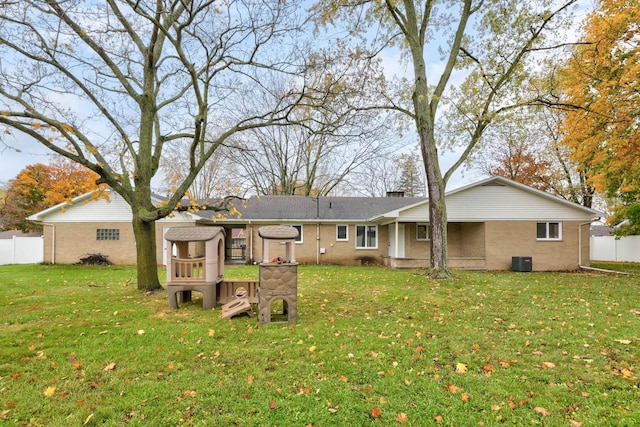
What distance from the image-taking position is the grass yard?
3180 millimetres

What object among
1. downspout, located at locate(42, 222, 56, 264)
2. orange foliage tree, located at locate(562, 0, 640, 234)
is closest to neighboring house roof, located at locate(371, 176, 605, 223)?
orange foliage tree, located at locate(562, 0, 640, 234)

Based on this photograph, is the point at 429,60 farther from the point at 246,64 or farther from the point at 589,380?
the point at 589,380

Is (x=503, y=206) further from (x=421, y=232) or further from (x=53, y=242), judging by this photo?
(x=53, y=242)

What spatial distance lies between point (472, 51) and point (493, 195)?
267 inches

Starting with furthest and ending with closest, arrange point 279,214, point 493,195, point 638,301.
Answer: point 279,214 → point 493,195 → point 638,301

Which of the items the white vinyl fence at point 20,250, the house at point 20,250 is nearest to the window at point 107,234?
the white vinyl fence at point 20,250

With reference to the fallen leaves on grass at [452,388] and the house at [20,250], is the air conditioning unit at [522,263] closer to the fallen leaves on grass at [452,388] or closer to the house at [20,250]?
the fallen leaves on grass at [452,388]

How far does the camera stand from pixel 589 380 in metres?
3.84

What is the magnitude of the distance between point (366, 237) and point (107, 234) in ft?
48.1

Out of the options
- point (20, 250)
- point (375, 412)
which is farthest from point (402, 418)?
point (20, 250)

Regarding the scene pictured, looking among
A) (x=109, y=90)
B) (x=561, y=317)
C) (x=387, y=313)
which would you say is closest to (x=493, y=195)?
(x=561, y=317)

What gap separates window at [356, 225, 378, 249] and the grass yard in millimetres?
11507

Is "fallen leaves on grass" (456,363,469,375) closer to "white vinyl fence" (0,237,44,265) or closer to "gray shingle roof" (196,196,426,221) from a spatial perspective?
"gray shingle roof" (196,196,426,221)

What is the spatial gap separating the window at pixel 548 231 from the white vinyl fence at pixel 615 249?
11.7 metres
